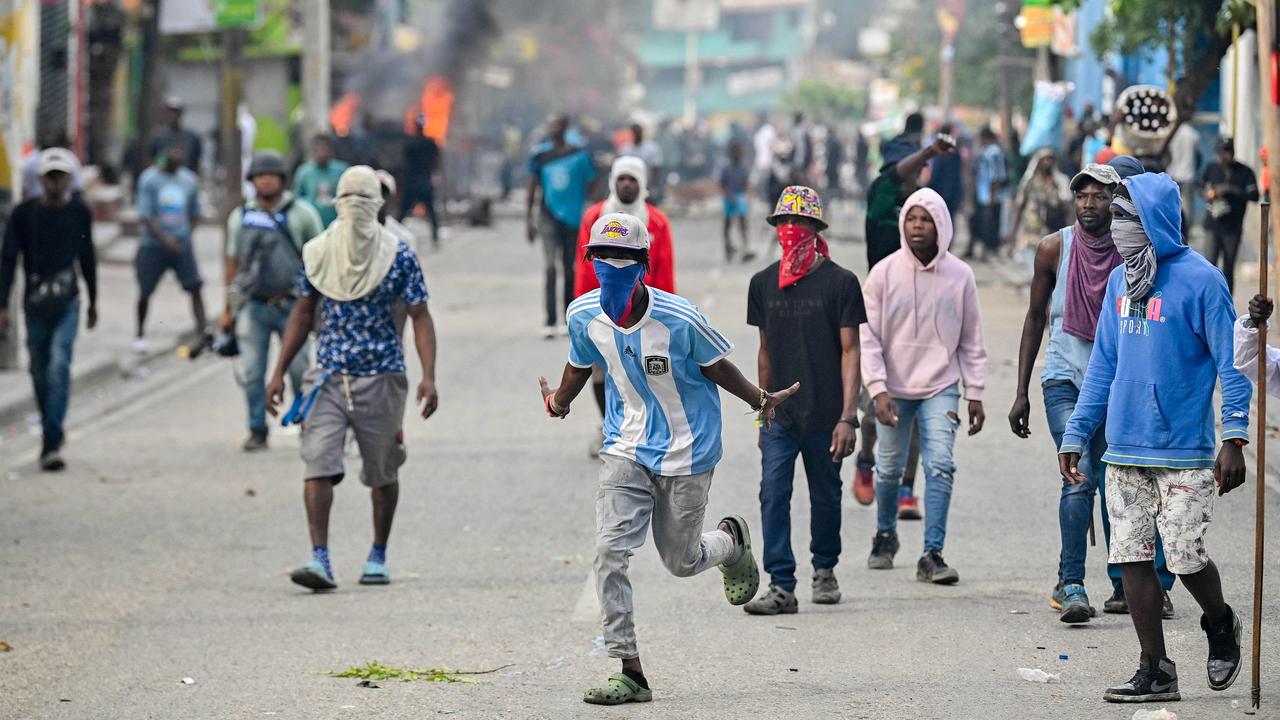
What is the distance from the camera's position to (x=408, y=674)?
7.11 m

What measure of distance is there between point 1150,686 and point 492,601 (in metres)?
3.12

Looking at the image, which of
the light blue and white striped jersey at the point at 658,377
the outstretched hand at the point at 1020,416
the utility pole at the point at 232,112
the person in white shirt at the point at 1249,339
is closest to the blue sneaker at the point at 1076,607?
the outstretched hand at the point at 1020,416

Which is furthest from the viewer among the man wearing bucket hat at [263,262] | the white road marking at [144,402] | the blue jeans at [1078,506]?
the white road marking at [144,402]

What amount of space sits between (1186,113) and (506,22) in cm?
3318

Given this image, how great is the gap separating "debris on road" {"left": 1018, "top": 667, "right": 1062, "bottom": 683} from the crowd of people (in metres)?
0.39

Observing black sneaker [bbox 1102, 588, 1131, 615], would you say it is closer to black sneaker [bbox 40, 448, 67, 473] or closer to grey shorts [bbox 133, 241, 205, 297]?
black sneaker [bbox 40, 448, 67, 473]

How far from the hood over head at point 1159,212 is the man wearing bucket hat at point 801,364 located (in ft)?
5.72

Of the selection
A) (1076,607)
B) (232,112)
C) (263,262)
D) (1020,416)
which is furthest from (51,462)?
(232,112)

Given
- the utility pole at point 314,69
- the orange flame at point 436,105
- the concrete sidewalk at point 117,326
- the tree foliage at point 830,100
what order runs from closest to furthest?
the concrete sidewalk at point 117,326 < the utility pole at point 314,69 < the orange flame at point 436,105 < the tree foliage at point 830,100

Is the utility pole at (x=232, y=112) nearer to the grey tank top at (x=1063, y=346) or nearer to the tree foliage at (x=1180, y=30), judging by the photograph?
the tree foliage at (x=1180, y=30)

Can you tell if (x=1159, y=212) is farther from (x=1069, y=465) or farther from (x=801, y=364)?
(x=801, y=364)

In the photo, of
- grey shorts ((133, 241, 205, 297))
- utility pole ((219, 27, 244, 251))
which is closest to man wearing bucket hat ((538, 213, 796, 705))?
grey shorts ((133, 241, 205, 297))

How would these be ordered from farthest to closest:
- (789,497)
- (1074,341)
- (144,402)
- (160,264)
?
(160,264), (144,402), (789,497), (1074,341)

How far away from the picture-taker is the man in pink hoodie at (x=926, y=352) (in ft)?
27.4
